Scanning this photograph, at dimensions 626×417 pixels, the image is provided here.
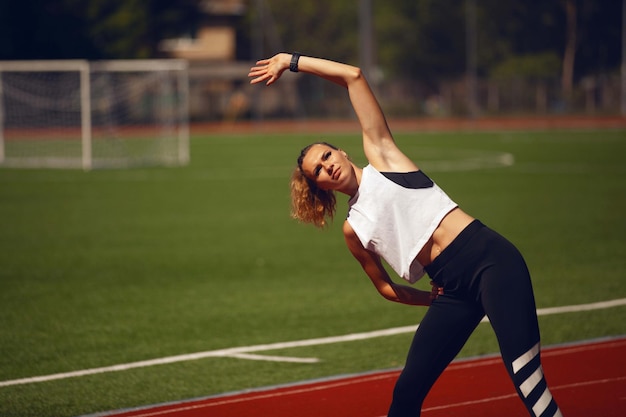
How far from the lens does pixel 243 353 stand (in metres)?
8.55

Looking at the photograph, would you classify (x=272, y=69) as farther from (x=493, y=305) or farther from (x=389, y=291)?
(x=493, y=305)

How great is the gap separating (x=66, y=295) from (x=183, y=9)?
5864cm

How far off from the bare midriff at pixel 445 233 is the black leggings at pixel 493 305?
0.10 ft

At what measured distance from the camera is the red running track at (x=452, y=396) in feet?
22.0

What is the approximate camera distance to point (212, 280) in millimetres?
12055

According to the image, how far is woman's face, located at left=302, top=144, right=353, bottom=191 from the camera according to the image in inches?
191

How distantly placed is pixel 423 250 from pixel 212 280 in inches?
291

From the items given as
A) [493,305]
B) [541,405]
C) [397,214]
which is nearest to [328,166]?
[397,214]

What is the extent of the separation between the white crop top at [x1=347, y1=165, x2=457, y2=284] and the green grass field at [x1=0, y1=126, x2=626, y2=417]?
290 cm

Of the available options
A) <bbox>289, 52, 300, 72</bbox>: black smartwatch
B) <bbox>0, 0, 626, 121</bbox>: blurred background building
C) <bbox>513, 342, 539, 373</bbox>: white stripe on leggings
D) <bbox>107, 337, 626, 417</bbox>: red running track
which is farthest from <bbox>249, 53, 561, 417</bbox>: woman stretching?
<bbox>0, 0, 626, 121</bbox>: blurred background building

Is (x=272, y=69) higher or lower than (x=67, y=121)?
higher

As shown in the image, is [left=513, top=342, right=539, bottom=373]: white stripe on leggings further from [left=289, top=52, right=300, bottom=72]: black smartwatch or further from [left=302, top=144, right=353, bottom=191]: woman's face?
[left=289, top=52, right=300, bottom=72]: black smartwatch

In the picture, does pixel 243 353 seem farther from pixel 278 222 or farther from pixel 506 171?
pixel 506 171

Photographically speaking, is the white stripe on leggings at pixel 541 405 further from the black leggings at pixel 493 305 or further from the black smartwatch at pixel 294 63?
the black smartwatch at pixel 294 63
